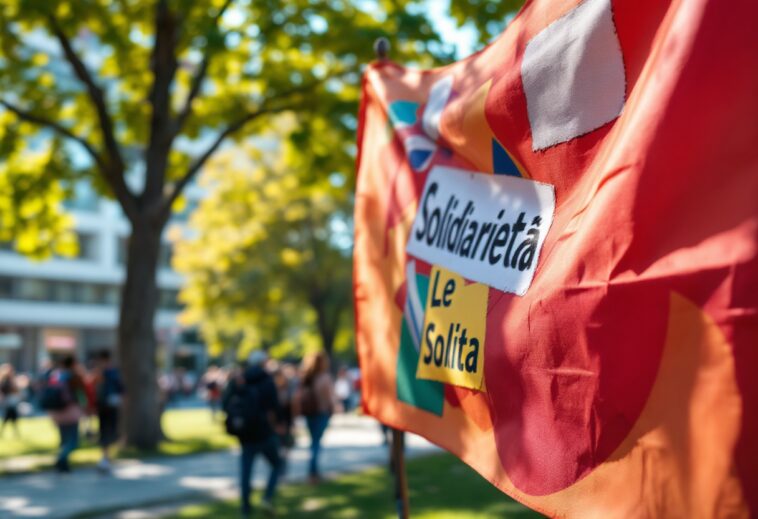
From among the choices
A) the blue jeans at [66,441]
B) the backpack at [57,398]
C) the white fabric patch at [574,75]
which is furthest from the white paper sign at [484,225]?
the blue jeans at [66,441]

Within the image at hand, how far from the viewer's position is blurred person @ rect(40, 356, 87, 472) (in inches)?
554

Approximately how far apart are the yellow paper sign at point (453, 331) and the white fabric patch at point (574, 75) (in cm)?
77

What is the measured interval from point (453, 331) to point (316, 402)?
9.07 m

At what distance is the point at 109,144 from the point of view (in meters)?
17.6

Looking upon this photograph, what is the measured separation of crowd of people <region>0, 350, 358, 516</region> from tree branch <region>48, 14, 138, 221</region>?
3.64 m

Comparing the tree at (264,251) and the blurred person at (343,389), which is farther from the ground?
the tree at (264,251)

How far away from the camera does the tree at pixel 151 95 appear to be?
49.9ft

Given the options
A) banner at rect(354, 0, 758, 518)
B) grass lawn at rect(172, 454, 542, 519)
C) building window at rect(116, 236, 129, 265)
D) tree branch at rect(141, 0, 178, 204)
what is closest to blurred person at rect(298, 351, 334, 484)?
grass lawn at rect(172, 454, 542, 519)

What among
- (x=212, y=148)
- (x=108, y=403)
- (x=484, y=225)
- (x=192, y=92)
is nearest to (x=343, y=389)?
(x=212, y=148)

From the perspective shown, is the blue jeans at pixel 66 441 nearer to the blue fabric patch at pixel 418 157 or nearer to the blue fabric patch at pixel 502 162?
the blue fabric patch at pixel 418 157

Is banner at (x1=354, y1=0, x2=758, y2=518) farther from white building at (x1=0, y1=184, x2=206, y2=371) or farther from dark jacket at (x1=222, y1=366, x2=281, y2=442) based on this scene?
white building at (x1=0, y1=184, x2=206, y2=371)

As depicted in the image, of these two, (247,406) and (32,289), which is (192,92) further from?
(32,289)

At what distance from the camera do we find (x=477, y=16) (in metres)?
12.9

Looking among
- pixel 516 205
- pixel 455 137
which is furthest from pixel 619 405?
pixel 455 137
